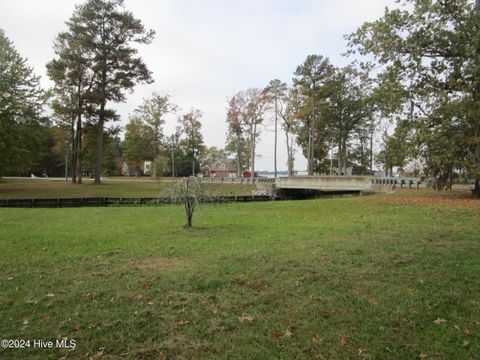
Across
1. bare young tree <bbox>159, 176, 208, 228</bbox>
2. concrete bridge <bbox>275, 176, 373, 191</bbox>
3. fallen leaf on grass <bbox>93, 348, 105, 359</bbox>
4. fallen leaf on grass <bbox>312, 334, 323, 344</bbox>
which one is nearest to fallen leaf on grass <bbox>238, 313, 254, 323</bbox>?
fallen leaf on grass <bbox>312, 334, 323, 344</bbox>

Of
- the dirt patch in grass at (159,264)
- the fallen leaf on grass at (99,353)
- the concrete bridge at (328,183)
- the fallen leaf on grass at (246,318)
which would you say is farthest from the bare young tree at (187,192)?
the concrete bridge at (328,183)

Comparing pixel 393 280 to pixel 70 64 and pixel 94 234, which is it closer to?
pixel 94 234

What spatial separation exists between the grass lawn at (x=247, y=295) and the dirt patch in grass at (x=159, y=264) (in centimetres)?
2

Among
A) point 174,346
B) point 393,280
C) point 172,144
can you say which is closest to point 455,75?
point 393,280

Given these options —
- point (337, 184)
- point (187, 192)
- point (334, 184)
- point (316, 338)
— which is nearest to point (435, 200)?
point (187, 192)

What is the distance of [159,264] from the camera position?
6.32 meters

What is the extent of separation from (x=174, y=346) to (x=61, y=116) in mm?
40097

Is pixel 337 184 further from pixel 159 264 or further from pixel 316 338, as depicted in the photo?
pixel 316 338

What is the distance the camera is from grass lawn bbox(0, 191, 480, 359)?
359 cm

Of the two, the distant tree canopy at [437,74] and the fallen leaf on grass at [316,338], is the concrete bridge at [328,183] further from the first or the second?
the fallen leaf on grass at [316,338]

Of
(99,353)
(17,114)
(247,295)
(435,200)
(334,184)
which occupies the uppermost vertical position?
(17,114)

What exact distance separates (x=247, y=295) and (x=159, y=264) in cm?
217

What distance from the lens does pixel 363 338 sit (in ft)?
12.2

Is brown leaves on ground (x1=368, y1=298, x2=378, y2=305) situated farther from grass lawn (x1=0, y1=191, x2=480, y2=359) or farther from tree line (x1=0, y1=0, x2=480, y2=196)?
tree line (x1=0, y1=0, x2=480, y2=196)
